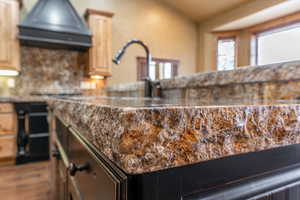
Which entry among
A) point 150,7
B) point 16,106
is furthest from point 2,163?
point 150,7

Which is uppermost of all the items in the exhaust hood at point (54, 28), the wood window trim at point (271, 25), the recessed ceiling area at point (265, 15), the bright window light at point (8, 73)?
the recessed ceiling area at point (265, 15)

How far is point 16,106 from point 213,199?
2721mm

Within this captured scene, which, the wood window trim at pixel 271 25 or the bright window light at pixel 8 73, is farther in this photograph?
the wood window trim at pixel 271 25

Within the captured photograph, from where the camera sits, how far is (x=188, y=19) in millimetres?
4609

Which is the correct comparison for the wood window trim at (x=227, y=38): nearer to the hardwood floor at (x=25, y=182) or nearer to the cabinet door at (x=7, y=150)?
the hardwood floor at (x=25, y=182)

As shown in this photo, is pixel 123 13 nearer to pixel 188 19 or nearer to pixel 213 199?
pixel 188 19

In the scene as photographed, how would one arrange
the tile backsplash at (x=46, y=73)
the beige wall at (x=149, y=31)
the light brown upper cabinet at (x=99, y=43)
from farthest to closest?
the beige wall at (x=149, y=31), the light brown upper cabinet at (x=99, y=43), the tile backsplash at (x=46, y=73)

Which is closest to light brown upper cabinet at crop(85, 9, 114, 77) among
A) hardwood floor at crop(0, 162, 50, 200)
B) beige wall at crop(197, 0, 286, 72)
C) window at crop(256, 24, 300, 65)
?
hardwood floor at crop(0, 162, 50, 200)

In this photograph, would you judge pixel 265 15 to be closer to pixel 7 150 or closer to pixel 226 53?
pixel 226 53

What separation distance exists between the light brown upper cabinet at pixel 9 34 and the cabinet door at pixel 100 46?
1.02 meters

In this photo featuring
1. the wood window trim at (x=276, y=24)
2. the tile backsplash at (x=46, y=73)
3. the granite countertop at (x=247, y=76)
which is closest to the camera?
the granite countertop at (x=247, y=76)

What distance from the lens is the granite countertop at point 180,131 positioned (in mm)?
166

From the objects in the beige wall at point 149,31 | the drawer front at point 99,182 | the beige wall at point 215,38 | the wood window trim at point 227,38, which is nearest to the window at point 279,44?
the beige wall at point 215,38

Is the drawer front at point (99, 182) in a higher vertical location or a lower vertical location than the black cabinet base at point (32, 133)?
higher
